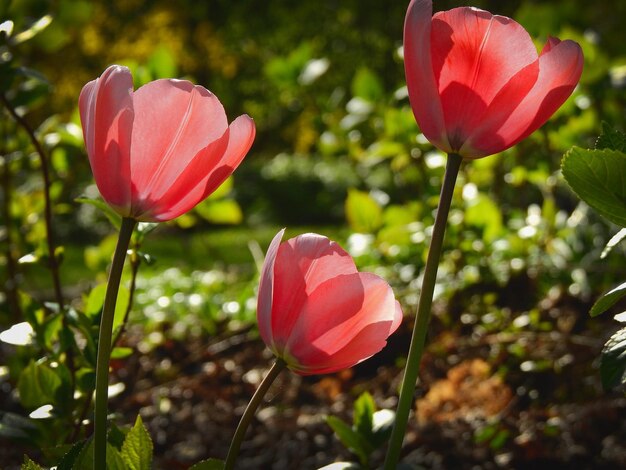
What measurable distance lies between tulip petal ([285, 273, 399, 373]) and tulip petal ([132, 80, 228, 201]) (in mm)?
163

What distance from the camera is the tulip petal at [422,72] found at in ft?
Answer: 2.28

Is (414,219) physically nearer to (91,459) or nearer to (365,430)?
(365,430)

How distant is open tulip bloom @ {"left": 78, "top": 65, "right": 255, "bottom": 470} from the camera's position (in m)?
0.69

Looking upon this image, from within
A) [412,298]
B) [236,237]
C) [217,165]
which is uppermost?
[217,165]

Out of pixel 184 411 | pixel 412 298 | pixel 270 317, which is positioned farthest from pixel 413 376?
pixel 412 298

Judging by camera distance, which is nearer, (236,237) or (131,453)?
(131,453)

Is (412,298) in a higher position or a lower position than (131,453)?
lower

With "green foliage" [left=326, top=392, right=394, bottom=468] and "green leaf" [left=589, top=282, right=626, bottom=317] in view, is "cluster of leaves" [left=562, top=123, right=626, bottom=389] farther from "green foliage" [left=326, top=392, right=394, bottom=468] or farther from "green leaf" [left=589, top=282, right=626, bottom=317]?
"green foliage" [left=326, top=392, right=394, bottom=468]

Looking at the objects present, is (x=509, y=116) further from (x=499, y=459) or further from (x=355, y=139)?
(x=355, y=139)

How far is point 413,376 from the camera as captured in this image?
2.29 ft

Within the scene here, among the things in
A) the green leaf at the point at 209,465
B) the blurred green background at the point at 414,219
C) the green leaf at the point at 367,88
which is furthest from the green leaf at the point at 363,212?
the green leaf at the point at 209,465

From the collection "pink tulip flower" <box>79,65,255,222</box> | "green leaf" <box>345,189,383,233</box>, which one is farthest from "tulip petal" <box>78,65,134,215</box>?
"green leaf" <box>345,189,383,233</box>

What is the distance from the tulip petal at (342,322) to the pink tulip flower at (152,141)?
5.5 inches

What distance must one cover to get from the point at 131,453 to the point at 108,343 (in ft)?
0.47
